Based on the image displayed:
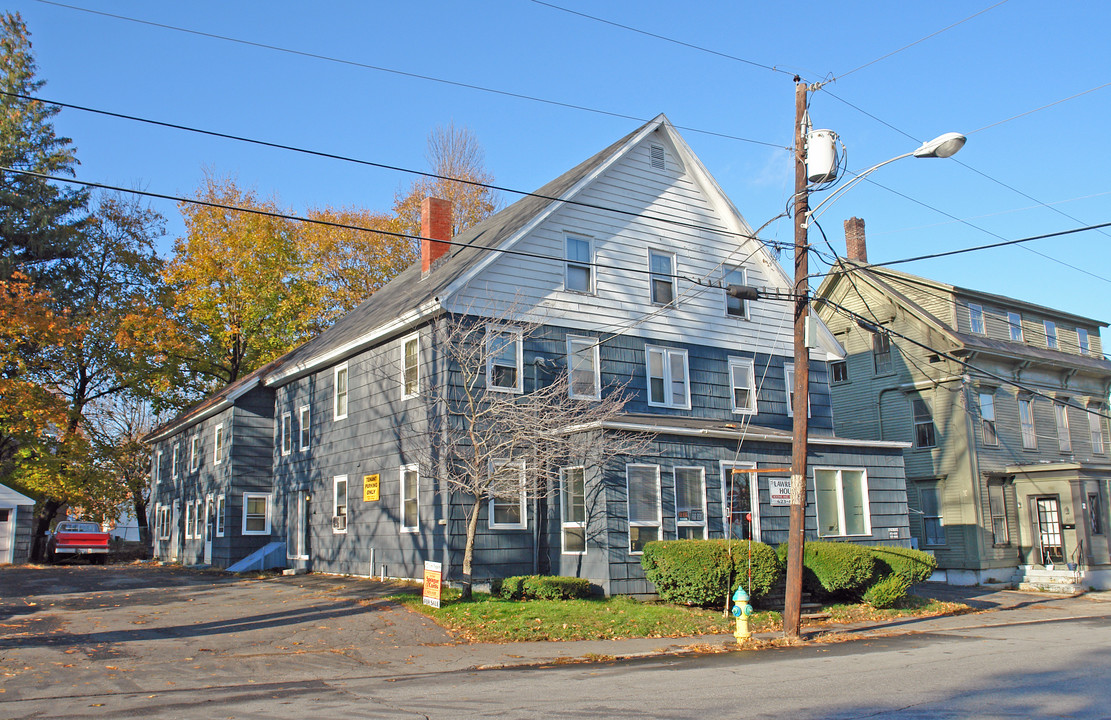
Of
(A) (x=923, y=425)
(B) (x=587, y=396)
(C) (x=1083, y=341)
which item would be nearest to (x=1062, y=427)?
(C) (x=1083, y=341)

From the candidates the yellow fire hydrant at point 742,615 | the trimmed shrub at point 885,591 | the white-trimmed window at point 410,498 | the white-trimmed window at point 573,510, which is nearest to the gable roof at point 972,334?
the trimmed shrub at point 885,591

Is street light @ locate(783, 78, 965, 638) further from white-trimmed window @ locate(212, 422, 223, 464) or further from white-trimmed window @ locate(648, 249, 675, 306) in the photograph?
white-trimmed window @ locate(212, 422, 223, 464)

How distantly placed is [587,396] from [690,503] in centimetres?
394

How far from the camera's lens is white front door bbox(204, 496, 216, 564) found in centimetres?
2954

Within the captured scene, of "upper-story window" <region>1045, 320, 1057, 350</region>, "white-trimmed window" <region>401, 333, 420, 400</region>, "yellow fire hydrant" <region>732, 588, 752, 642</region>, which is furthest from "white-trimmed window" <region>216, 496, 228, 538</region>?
"upper-story window" <region>1045, 320, 1057, 350</region>

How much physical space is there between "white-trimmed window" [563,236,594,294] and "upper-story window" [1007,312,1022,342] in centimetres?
1886

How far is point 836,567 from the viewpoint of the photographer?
18281 millimetres

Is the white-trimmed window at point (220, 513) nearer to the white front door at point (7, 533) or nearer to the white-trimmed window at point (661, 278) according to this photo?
the white front door at point (7, 533)

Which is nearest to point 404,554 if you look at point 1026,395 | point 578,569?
point 578,569

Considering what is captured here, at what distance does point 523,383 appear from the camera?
68.2 ft

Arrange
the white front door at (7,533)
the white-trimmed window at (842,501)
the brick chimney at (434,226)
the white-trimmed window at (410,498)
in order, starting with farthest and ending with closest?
the white front door at (7,533), the brick chimney at (434,226), the white-trimmed window at (842,501), the white-trimmed window at (410,498)

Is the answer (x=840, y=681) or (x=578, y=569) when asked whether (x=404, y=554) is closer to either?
(x=578, y=569)

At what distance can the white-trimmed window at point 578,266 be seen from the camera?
Result: 22.2 metres

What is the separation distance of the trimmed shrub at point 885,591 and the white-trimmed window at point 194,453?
24454 millimetres
